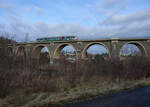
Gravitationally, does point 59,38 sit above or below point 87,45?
above

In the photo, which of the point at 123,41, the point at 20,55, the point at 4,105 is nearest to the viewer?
the point at 4,105

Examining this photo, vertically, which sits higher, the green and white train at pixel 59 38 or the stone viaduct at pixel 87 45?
the green and white train at pixel 59 38

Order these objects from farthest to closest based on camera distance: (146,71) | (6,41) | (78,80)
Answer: (146,71) < (78,80) < (6,41)

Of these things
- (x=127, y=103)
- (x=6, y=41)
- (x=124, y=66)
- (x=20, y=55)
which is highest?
(x=6, y=41)

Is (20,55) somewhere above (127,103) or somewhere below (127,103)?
above

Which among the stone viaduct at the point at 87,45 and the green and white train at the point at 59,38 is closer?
the stone viaduct at the point at 87,45

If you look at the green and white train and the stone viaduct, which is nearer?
the stone viaduct

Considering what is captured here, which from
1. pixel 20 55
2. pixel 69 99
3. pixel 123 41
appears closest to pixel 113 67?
pixel 69 99

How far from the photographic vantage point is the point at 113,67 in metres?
11.9

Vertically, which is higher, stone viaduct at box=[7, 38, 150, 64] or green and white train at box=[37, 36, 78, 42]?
green and white train at box=[37, 36, 78, 42]

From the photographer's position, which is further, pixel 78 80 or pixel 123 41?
pixel 123 41

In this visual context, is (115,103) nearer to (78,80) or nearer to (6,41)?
(78,80)

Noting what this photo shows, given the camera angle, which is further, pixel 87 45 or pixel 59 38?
pixel 59 38

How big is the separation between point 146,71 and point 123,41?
14.4m
